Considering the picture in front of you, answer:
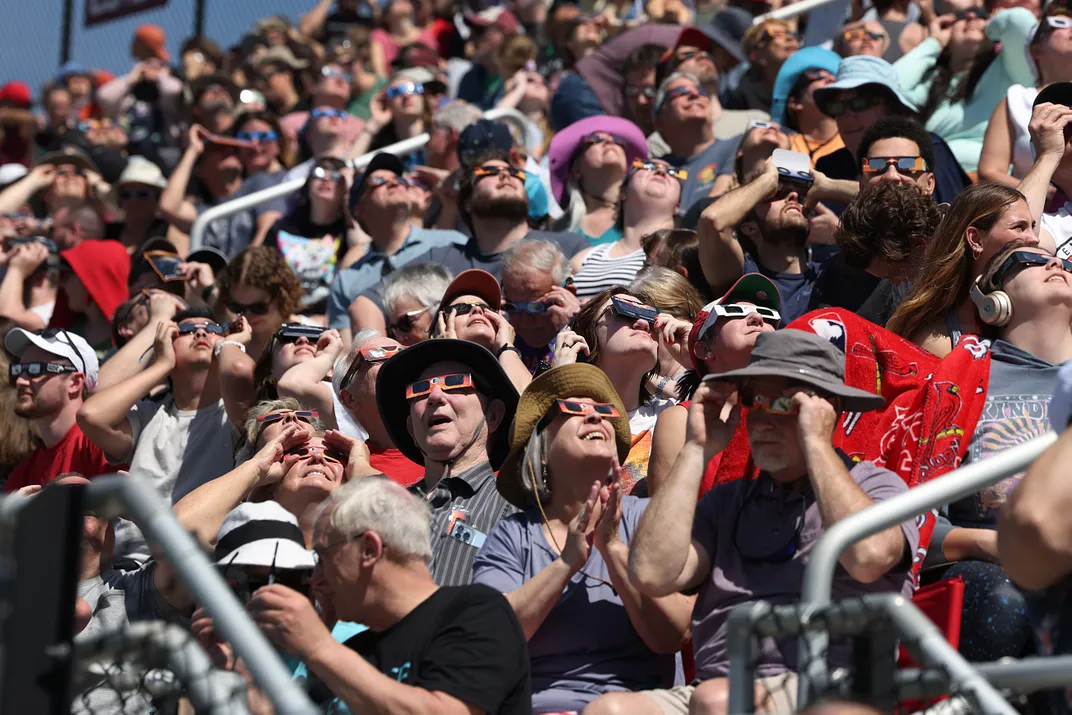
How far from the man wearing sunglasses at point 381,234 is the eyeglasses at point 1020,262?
12.3ft

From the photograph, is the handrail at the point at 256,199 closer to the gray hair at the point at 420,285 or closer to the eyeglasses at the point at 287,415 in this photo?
the gray hair at the point at 420,285

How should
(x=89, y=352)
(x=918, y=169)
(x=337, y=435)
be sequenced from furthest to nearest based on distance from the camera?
(x=89, y=352) → (x=918, y=169) → (x=337, y=435)

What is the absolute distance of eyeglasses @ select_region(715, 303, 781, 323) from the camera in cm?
511

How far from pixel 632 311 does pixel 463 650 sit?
2.25 m

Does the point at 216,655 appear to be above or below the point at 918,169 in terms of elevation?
below

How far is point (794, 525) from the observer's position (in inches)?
164

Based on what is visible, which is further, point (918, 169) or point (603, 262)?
point (603, 262)

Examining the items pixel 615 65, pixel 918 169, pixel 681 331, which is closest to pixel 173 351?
pixel 681 331

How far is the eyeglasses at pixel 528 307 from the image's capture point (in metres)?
6.88

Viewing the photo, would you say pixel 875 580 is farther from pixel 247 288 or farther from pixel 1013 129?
pixel 247 288

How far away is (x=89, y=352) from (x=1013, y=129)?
14.4 feet

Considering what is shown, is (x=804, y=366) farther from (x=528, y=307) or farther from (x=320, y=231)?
(x=320, y=231)

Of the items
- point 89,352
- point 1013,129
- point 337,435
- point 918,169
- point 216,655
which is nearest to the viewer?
point 216,655

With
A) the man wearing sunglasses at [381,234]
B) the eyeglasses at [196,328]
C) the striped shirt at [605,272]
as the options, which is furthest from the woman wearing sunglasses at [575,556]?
the man wearing sunglasses at [381,234]
